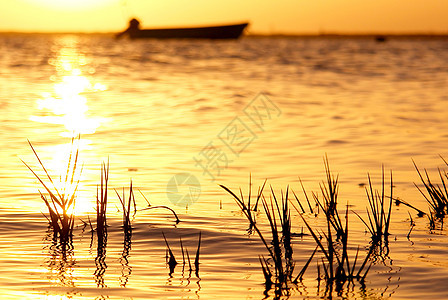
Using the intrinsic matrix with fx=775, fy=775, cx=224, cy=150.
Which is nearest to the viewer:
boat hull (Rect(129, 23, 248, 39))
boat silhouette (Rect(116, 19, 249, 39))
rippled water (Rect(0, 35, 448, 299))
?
rippled water (Rect(0, 35, 448, 299))

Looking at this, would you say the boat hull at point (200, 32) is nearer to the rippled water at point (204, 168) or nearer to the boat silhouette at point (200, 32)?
the boat silhouette at point (200, 32)

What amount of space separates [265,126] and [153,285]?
495 inches

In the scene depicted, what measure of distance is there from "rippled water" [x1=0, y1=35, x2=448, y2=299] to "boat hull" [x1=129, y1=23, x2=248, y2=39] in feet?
169

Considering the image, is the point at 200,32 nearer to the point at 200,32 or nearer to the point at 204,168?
the point at 200,32

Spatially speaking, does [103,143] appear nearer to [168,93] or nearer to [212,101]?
[212,101]

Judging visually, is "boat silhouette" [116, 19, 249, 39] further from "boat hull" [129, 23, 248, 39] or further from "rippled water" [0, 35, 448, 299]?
"rippled water" [0, 35, 448, 299]

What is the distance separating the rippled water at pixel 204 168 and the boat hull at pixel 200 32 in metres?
51.5

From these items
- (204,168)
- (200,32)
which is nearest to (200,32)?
(200,32)

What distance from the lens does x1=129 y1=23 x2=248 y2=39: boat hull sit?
81625 mm

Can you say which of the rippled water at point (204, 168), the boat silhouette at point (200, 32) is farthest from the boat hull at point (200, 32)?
the rippled water at point (204, 168)

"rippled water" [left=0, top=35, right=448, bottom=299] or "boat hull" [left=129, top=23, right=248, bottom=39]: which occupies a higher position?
"boat hull" [left=129, top=23, right=248, bottom=39]

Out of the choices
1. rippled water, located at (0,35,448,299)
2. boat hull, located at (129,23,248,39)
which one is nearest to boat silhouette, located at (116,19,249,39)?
boat hull, located at (129,23,248,39)

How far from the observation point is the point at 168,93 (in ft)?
94.6

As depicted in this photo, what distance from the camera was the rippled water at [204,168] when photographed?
599 cm
